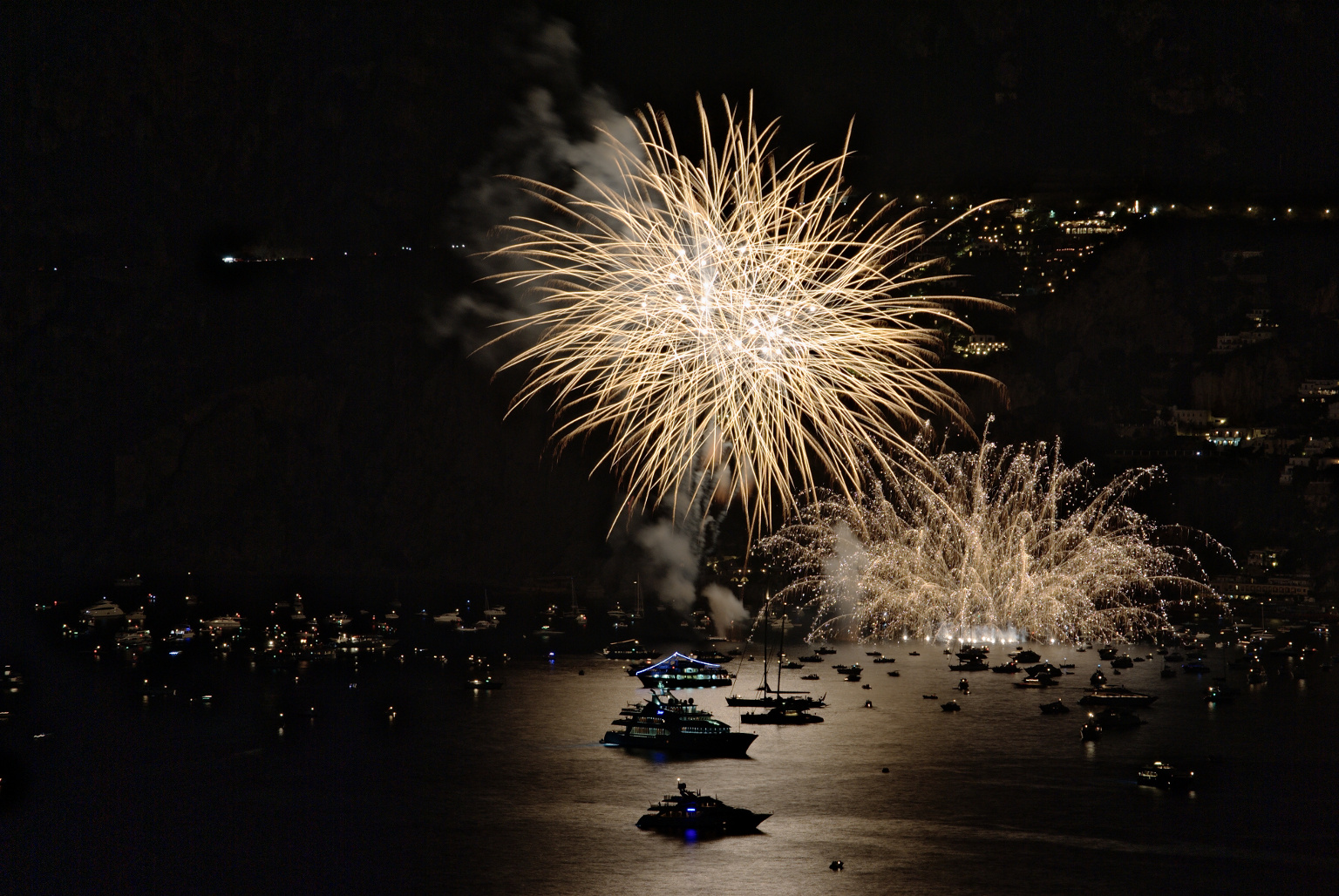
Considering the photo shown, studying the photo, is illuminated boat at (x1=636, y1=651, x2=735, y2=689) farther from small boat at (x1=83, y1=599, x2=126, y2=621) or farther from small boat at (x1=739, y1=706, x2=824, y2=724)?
small boat at (x1=83, y1=599, x2=126, y2=621)

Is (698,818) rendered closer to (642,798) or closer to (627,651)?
(642,798)

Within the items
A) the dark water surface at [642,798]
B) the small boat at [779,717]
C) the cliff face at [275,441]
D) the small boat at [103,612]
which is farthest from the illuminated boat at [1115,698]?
the small boat at [103,612]

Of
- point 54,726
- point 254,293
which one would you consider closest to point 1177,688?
point 54,726

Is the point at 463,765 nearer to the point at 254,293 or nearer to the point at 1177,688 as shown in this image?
the point at 1177,688

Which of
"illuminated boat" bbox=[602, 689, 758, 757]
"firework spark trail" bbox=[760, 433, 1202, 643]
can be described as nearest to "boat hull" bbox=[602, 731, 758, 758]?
"illuminated boat" bbox=[602, 689, 758, 757]

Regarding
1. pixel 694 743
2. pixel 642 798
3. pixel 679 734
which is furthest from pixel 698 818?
pixel 679 734

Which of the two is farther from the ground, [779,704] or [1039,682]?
[1039,682]
